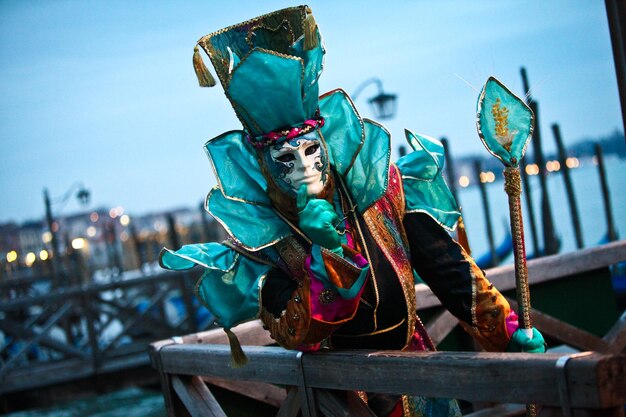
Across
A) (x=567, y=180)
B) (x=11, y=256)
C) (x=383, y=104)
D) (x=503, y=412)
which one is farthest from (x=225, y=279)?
(x=11, y=256)

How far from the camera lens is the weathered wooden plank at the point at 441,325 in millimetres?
3211

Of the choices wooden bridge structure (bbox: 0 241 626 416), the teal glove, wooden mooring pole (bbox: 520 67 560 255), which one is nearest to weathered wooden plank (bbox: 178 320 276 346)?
wooden bridge structure (bbox: 0 241 626 416)

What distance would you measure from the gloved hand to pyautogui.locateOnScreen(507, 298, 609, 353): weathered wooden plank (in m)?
1.33

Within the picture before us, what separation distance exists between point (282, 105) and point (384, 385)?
813 mm

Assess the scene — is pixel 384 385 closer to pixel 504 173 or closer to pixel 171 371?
pixel 504 173

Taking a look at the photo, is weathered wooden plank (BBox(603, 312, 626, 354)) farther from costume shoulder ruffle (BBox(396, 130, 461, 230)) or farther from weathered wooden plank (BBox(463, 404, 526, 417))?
costume shoulder ruffle (BBox(396, 130, 461, 230))

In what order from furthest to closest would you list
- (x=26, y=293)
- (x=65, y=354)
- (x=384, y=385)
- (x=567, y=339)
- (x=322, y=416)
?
(x=26, y=293)
(x=65, y=354)
(x=567, y=339)
(x=322, y=416)
(x=384, y=385)

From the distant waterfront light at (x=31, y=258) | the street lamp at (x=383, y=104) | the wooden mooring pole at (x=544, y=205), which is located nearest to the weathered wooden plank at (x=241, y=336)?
the street lamp at (x=383, y=104)

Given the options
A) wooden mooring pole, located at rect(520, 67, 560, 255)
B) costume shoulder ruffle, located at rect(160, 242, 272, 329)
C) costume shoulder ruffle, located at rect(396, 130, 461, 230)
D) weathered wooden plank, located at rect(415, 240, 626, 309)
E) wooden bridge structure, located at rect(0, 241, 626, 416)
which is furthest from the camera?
wooden mooring pole, located at rect(520, 67, 560, 255)

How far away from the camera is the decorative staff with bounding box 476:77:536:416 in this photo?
2.07 meters

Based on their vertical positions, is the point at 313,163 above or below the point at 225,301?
above

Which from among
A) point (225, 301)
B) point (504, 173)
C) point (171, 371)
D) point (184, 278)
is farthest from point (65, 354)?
point (504, 173)

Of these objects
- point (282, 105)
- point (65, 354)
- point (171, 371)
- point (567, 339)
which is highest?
point (282, 105)

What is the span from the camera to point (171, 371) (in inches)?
114
